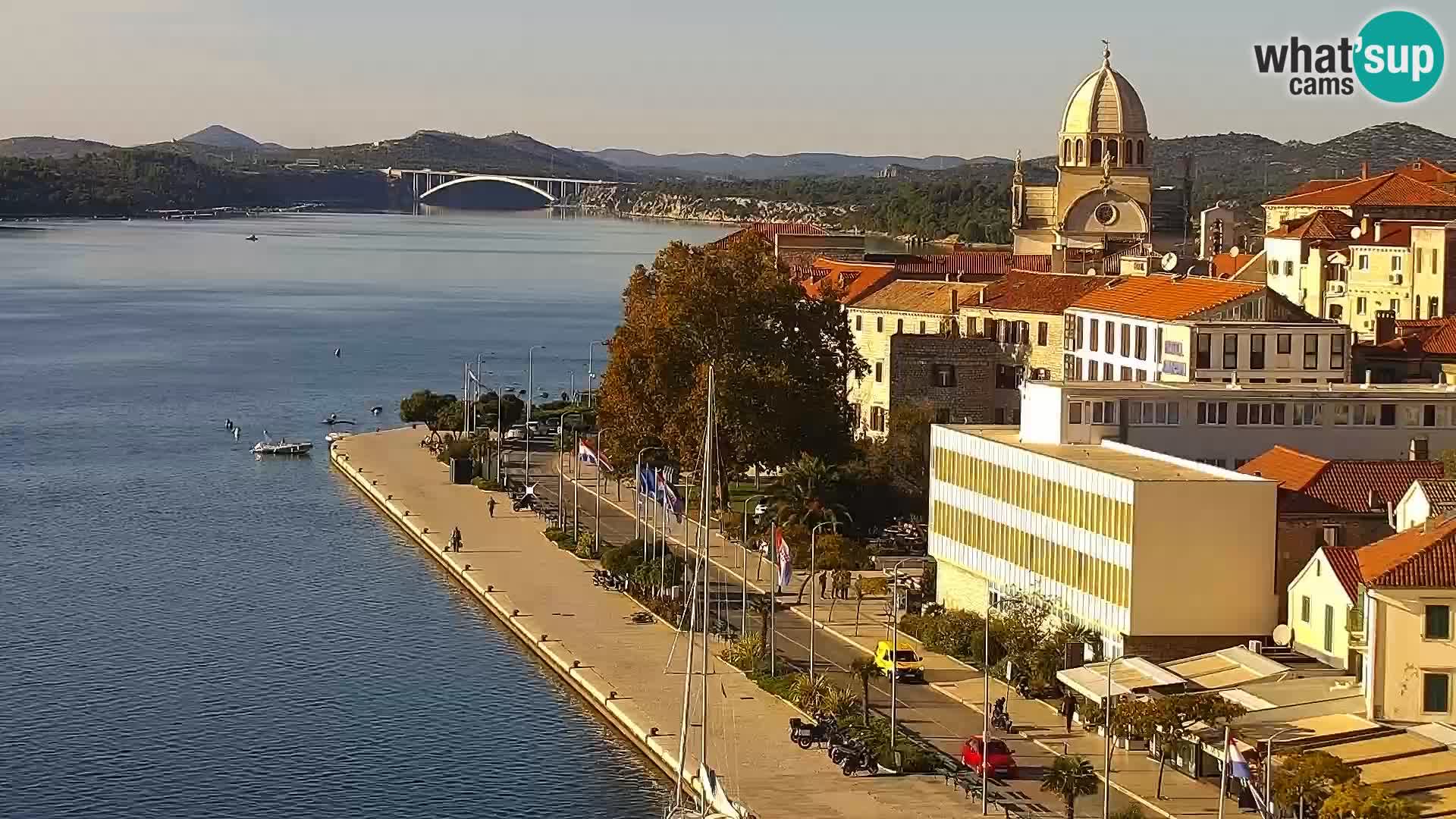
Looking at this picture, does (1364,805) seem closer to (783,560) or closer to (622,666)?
(783,560)

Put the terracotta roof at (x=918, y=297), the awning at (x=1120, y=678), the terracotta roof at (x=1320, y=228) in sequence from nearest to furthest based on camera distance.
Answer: the awning at (x=1120, y=678) < the terracotta roof at (x=918, y=297) < the terracotta roof at (x=1320, y=228)

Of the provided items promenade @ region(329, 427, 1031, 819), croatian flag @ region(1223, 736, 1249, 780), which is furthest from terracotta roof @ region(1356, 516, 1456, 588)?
promenade @ region(329, 427, 1031, 819)

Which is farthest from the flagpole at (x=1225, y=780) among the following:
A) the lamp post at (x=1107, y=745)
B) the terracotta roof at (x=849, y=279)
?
the terracotta roof at (x=849, y=279)

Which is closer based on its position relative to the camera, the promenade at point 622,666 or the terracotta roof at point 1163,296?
the promenade at point 622,666

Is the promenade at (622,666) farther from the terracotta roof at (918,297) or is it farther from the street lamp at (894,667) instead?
the terracotta roof at (918,297)

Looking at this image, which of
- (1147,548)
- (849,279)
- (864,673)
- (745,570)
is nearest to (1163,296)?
(745,570)

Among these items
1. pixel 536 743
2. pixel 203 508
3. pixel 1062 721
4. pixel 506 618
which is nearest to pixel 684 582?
pixel 506 618

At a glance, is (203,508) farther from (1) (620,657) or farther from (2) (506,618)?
(1) (620,657)
